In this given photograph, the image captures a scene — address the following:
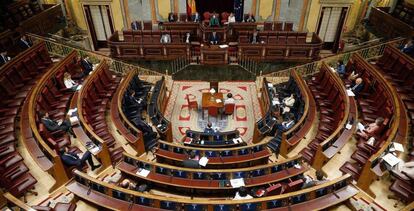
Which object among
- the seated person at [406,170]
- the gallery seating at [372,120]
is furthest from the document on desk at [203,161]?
the seated person at [406,170]

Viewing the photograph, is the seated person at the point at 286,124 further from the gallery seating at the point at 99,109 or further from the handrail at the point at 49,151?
the handrail at the point at 49,151

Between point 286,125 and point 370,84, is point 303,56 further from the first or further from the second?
point 286,125

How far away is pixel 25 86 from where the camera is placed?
29.7 ft

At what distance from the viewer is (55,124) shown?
Result: 7441 mm

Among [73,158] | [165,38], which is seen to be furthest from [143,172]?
[165,38]

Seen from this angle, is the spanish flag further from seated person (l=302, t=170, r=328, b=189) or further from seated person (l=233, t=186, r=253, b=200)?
seated person (l=233, t=186, r=253, b=200)

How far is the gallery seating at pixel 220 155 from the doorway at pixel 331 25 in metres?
9.02

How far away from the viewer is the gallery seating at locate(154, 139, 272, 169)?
691 centimetres

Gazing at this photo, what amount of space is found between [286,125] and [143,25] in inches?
338

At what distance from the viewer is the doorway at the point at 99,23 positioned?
13773mm

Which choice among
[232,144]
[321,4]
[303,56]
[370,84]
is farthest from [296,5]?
[232,144]

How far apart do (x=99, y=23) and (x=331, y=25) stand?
11.5m

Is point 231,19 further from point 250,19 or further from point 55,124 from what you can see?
point 55,124

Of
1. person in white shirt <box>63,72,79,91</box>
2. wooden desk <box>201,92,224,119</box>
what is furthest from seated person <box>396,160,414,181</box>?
person in white shirt <box>63,72,79,91</box>
